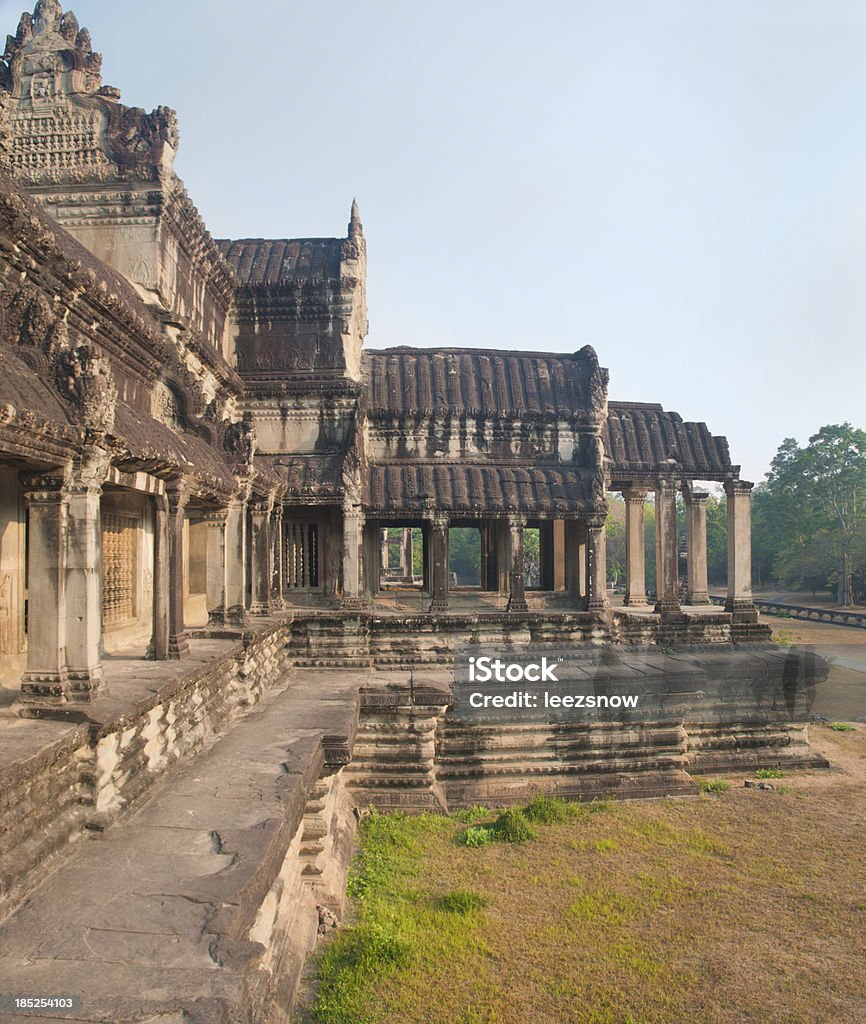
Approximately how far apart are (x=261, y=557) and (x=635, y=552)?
8906 mm

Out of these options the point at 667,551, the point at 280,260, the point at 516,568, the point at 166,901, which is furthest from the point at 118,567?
the point at 667,551

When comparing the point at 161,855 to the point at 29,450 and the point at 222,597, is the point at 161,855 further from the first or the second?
the point at 222,597

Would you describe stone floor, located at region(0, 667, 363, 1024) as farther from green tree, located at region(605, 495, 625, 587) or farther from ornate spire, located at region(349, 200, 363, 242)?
green tree, located at region(605, 495, 625, 587)

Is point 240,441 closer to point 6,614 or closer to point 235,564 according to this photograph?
point 235,564

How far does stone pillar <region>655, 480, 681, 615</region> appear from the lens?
583 inches

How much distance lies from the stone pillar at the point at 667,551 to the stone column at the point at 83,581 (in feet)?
38.8

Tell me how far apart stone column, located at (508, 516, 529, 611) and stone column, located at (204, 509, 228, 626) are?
19.6ft

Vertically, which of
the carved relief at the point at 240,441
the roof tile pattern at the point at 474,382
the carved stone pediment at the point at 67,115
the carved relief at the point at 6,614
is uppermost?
the carved stone pediment at the point at 67,115

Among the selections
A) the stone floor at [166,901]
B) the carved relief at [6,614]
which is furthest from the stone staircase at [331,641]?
the carved relief at [6,614]

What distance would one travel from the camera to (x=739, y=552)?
15.4 meters

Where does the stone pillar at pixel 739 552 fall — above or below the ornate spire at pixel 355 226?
below

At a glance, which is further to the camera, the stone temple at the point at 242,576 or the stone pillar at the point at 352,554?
the stone pillar at the point at 352,554

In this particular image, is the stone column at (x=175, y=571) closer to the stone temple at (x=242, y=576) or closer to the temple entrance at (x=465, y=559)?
the stone temple at (x=242, y=576)

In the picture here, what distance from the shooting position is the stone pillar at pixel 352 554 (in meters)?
13.5
